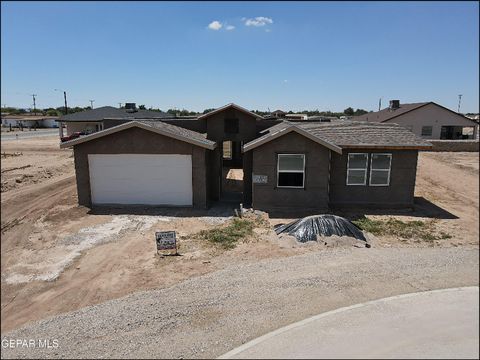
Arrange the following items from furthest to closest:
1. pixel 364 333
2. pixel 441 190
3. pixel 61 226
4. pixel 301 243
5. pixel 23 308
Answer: pixel 441 190, pixel 61 226, pixel 301 243, pixel 23 308, pixel 364 333

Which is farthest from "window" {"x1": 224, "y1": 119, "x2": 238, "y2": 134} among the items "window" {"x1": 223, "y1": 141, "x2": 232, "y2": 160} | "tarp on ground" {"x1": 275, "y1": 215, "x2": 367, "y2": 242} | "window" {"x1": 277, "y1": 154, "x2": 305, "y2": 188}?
"window" {"x1": 223, "y1": 141, "x2": 232, "y2": 160}

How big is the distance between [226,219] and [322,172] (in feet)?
13.5

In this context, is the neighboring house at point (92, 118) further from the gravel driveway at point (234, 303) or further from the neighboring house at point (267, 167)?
the gravel driveway at point (234, 303)

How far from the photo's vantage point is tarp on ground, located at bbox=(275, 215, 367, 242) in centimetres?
1058

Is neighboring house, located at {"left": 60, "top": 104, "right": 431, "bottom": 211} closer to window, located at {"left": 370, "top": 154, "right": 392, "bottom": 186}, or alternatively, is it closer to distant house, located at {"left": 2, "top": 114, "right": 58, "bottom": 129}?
window, located at {"left": 370, "top": 154, "right": 392, "bottom": 186}

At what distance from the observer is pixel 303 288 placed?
756 cm

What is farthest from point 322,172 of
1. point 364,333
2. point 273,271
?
point 364,333

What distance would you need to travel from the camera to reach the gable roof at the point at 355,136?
13.1m

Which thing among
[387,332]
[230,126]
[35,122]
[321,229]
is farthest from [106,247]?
[35,122]

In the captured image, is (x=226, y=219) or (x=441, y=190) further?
(x=441, y=190)

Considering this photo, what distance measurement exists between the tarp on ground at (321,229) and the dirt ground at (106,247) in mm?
563

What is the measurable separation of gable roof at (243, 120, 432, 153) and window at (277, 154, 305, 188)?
951 mm

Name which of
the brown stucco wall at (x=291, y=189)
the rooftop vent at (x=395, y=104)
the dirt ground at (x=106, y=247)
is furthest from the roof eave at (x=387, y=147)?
the rooftop vent at (x=395, y=104)

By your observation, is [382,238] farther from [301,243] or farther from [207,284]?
[207,284]
